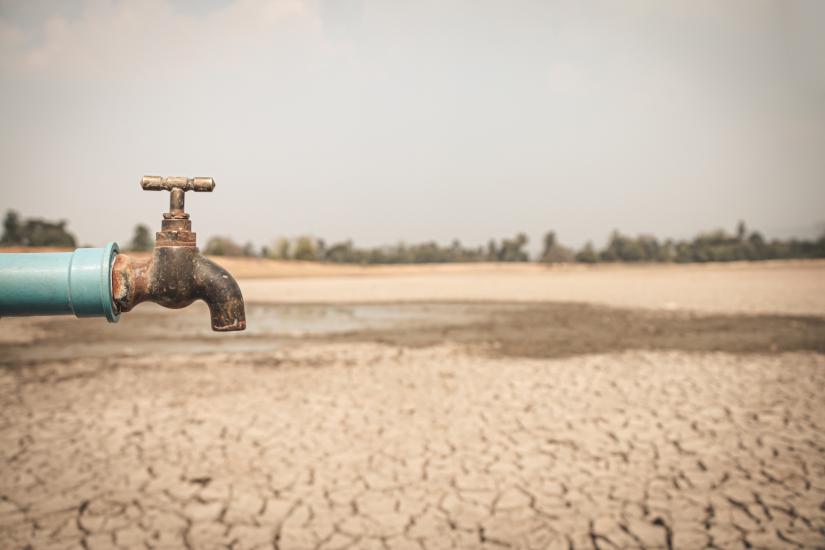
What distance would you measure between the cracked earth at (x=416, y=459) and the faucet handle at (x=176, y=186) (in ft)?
7.42

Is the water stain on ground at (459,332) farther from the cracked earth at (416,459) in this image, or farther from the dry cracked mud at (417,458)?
the cracked earth at (416,459)

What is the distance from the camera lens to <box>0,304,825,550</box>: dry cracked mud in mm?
2854

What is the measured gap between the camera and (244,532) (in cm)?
286

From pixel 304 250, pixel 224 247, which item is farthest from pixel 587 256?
pixel 224 247

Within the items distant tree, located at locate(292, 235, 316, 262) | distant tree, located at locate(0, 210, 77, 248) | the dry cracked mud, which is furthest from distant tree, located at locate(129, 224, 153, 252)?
the dry cracked mud

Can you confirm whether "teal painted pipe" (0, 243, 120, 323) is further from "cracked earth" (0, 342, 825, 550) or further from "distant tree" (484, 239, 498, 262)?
"distant tree" (484, 239, 498, 262)

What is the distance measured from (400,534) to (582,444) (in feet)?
6.37

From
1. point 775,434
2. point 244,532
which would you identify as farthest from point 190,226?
point 775,434

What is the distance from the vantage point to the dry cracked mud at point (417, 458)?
2854 millimetres

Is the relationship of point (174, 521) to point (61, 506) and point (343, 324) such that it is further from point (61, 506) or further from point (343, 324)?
point (343, 324)

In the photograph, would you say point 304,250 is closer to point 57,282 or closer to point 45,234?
point 45,234

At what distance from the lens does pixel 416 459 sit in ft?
12.3

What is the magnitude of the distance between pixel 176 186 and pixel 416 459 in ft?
9.97

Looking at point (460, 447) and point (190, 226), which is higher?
point (190, 226)
